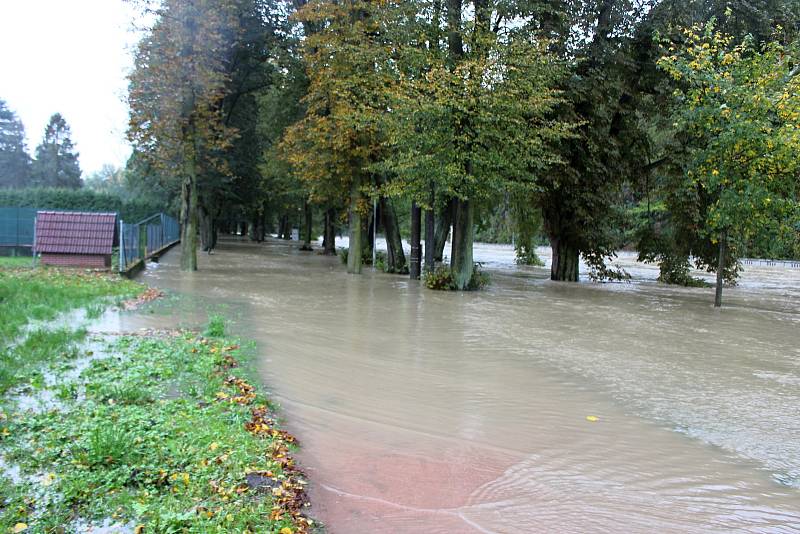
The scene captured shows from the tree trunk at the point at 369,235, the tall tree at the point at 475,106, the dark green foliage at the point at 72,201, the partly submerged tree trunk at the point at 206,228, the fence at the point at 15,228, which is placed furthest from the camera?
the dark green foliage at the point at 72,201

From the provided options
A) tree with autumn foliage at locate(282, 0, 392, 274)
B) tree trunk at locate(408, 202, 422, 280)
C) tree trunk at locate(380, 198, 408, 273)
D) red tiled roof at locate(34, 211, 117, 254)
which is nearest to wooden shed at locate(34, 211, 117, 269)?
red tiled roof at locate(34, 211, 117, 254)

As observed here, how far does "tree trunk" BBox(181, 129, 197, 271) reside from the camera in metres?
24.5

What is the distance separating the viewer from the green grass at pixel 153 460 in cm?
409

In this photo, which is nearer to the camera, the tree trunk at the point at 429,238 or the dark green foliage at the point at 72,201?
the tree trunk at the point at 429,238

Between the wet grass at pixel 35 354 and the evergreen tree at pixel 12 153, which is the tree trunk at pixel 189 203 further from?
the evergreen tree at pixel 12 153

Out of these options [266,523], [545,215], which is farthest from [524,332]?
[545,215]

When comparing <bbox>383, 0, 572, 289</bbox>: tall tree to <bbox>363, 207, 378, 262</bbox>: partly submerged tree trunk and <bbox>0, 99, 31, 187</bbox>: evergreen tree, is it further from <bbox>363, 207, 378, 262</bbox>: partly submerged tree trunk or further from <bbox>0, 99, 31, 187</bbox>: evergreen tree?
<bbox>0, 99, 31, 187</bbox>: evergreen tree

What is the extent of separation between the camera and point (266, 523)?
4059 millimetres

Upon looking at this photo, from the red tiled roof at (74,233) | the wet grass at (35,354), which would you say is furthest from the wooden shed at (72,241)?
the wet grass at (35,354)

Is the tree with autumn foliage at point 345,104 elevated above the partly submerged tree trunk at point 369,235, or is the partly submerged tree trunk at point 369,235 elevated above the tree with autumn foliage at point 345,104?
the tree with autumn foliage at point 345,104

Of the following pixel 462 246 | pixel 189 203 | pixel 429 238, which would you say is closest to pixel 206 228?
pixel 189 203

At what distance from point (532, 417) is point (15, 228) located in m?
31.8

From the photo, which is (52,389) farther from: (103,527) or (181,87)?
(181,87)

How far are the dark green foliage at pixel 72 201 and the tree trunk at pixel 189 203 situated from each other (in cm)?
2179
